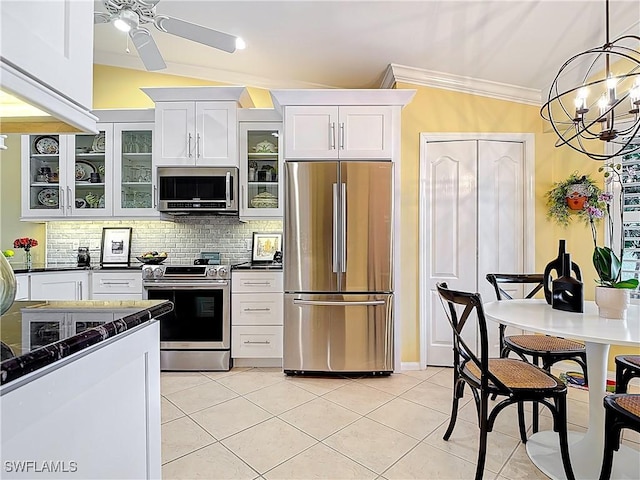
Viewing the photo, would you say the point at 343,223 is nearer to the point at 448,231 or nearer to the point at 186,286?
the point at 448,231

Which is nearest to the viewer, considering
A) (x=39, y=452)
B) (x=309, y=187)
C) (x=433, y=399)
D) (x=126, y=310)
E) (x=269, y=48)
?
(x=39, y=452)

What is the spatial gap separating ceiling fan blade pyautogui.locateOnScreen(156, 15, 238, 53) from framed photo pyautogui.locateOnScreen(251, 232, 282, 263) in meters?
2.01

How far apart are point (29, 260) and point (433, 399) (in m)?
3.83

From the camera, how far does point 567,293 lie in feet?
6.40

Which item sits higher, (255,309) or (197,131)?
(197,131)

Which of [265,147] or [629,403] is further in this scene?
[265,147]

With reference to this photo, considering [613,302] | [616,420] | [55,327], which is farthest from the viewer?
[613,302]

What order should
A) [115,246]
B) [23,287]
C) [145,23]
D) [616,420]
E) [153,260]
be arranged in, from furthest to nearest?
[115,246], [153,260], [23,287], [145,23], [616,420]

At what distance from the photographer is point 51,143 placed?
355cm

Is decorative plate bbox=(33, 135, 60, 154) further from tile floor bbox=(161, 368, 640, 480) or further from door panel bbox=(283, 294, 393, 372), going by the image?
door panel bbox=(283, 294, 393, 372)

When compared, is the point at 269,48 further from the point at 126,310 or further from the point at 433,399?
the point at 433,399

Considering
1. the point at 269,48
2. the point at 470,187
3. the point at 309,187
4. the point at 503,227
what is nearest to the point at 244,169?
the point at 309,187

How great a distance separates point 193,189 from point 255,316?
137 cm

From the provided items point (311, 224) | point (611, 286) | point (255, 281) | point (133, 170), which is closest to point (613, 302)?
point (611, 286)
